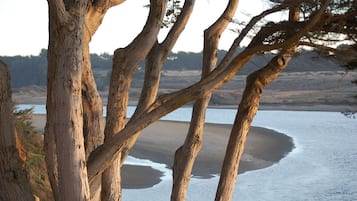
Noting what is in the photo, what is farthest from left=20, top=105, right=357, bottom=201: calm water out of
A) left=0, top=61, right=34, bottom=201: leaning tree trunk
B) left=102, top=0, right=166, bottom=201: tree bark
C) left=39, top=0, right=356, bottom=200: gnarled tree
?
left=0, top=61, right=34, bottom=201: leaning tree trunk

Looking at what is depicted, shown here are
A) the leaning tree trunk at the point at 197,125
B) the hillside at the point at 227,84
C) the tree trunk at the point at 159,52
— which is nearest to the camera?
the tree trunk at the point at 159,52

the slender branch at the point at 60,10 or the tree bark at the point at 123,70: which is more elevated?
the slender branch at the point at 60,10

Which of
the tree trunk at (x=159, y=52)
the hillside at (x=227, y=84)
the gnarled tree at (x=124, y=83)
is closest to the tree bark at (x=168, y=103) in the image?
the gnarled tree at (x=124, y=83)

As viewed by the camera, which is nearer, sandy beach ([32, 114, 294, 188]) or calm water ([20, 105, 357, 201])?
calm water ([20, 105, 357, 201])

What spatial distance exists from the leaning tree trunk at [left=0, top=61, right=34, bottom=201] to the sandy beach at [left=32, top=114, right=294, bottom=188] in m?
10.7

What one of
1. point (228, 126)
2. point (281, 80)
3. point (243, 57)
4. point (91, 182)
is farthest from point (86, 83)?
point (281, 80)

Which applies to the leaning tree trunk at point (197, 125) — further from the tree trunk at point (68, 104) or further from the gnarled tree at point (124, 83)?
the tree trunk at point (68, 104)

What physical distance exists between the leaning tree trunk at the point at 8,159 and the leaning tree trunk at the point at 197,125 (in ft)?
7.49

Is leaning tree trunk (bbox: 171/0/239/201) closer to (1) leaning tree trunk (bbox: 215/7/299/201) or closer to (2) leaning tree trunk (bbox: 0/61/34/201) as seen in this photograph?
(1) leaning tree trunk (bbox: 215/7/299/201)

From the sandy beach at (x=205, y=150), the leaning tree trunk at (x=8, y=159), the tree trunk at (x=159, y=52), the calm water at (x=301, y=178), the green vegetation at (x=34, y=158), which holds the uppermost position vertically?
the tree trunk at (x=159, y=52)

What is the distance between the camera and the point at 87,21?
5.13 m

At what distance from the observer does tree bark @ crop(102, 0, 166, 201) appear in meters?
5.27

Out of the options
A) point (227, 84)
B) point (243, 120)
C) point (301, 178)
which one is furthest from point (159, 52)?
point (227, 84)

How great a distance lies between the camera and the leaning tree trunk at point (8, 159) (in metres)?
4.00
